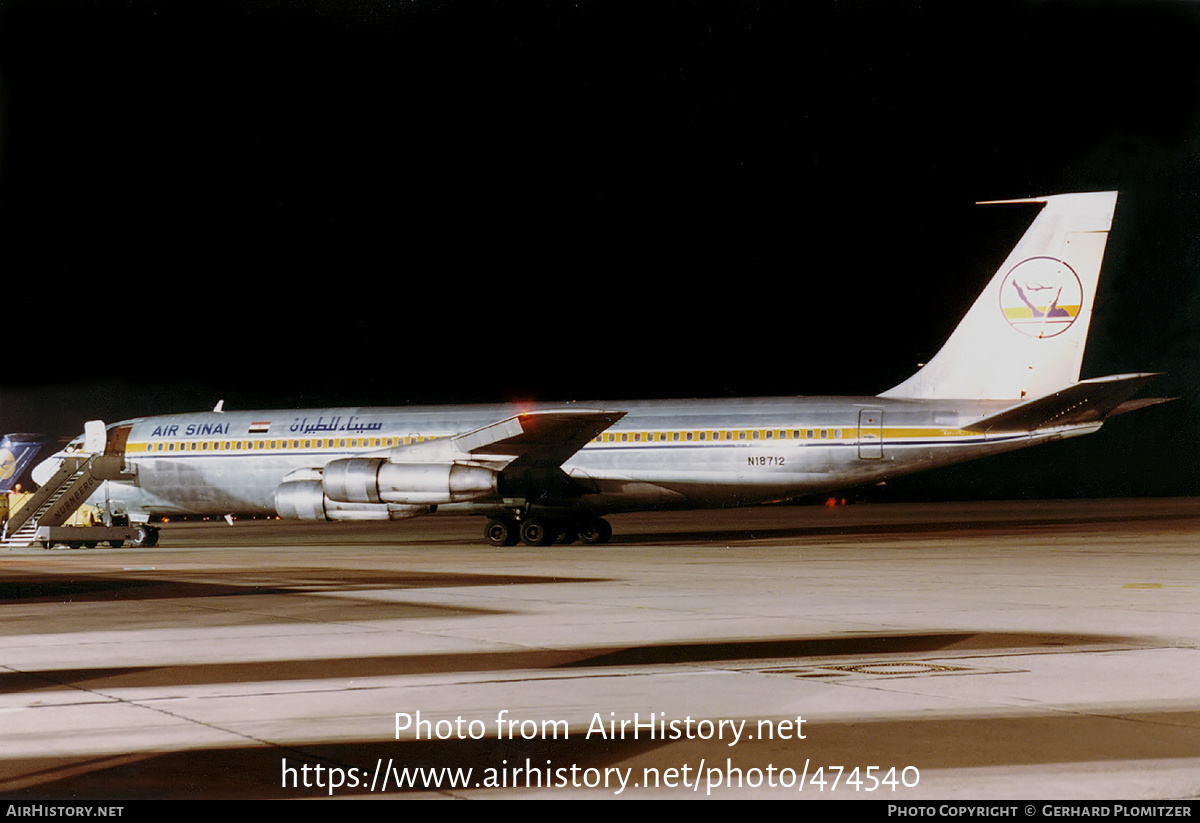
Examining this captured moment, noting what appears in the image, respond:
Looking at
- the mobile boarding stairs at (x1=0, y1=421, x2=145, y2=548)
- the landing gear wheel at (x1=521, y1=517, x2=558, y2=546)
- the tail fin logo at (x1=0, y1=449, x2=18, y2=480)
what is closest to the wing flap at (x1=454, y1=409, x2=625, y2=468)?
the landing gear wheel at (x1=521, y1=517, x2=558, y2=546)

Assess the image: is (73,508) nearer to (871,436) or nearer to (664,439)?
(664,439)

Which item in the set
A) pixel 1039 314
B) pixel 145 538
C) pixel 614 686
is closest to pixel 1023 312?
pixel 1039 314

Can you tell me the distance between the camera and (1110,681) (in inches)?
337

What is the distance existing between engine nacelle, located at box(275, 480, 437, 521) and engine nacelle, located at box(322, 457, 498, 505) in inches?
20.1

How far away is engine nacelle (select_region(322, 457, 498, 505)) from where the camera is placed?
2914 centimetres

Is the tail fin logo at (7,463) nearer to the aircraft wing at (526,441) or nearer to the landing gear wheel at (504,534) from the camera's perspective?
the aircraft wing at (526,441)

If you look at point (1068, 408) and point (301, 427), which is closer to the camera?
point (1068, 408)

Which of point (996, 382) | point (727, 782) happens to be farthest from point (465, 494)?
point (727, 782)

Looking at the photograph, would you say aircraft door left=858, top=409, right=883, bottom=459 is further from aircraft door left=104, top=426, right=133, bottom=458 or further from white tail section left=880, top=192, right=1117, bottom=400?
aircraft door left=104, top=426, right=133, bottom=458

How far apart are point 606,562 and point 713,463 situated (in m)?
7.62

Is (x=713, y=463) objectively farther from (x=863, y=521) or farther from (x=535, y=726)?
(x=535, y=726)

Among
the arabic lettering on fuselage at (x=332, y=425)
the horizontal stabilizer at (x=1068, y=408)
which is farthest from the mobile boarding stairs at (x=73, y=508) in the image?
the horizontal stabilizer at (x=1068, y=408)

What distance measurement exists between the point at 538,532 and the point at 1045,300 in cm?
1256

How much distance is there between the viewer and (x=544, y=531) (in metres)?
30.4
